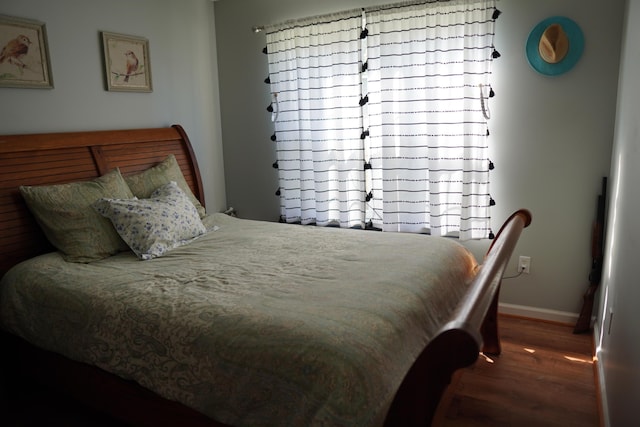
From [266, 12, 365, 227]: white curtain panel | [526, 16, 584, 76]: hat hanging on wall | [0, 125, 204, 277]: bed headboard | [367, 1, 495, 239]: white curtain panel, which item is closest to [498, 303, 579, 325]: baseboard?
[367, 1, 495, 239]: white curtain panel

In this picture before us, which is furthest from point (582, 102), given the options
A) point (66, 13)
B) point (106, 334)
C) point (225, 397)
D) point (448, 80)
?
point (66, 13)

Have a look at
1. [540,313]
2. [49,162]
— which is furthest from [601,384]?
[49,162]

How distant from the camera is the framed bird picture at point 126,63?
3072 mm

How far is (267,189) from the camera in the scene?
4008mm

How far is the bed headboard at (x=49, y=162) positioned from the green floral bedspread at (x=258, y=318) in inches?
9.0

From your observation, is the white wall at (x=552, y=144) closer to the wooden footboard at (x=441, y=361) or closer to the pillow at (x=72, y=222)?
the wooden footboard at (x=441, y=361)

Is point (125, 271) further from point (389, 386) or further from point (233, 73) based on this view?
point (233, 73)

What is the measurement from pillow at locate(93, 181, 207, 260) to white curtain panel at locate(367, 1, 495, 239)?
1444mm

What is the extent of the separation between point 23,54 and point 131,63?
721 mm

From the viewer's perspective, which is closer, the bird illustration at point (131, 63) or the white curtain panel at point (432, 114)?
the white curtain panel at point (432, 114)

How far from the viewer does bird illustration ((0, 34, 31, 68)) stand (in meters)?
2.52

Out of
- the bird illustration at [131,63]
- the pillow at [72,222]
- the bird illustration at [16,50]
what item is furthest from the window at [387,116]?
the bird illustration at [16,50]

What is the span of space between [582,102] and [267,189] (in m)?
2.40

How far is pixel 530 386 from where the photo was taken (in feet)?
7.82
